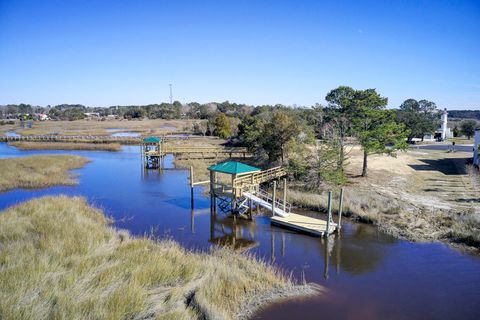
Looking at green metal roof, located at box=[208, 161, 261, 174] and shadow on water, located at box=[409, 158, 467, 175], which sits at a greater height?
green metal roof, located at box=[208, 161, 261, 174]

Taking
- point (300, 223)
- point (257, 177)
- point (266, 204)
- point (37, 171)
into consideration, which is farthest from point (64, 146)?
point (300, 223)

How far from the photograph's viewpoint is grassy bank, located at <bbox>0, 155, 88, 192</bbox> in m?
30.5

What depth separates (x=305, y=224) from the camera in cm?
1978

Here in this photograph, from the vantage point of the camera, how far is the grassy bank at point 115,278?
933 centimetres

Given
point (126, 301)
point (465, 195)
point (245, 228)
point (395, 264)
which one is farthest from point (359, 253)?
point (465, 195)

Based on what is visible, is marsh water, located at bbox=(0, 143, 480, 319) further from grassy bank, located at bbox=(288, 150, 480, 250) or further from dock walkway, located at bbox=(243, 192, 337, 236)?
grassy bank, located at bbox=(288, 150, 480, 250)

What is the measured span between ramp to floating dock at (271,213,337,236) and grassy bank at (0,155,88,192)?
68.9 feet

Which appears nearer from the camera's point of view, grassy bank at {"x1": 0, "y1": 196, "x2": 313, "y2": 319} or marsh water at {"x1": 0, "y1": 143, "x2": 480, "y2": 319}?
grassy bank at {"x1": 0, "y1": 196, "x2": 313, "y2": 319}

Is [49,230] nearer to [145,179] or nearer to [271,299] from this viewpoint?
[271,299]

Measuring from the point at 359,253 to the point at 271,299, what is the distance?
22.6ft

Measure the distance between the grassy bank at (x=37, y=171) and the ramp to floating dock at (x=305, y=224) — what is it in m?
21.0

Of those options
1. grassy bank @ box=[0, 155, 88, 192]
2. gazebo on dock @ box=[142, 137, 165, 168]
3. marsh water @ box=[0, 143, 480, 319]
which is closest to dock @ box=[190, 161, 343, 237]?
marsh water @ box=[0, 143, 480, 319]

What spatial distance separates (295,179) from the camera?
94.9 ft

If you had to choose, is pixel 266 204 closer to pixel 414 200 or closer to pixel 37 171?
pixel 414 200
